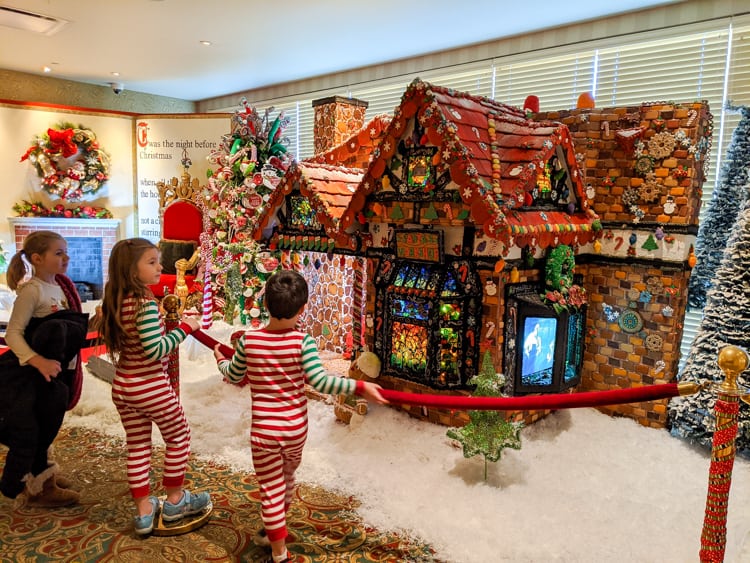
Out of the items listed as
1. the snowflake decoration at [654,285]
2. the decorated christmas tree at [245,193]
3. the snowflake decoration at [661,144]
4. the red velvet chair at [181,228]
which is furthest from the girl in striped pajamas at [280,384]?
the red velvet chair at [181,228]

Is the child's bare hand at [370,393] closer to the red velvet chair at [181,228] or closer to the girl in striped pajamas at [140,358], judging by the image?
the girl in striped pajamas at [140,358]

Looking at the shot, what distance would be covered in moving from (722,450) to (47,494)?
12.3 ft

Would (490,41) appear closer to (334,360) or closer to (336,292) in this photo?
(336,292)

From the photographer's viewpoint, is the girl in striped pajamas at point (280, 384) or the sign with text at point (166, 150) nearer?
the girl in striped pajamas at point (280, 384)

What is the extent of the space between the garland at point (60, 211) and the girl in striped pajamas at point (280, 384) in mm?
8311

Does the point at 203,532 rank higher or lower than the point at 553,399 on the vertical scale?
lower

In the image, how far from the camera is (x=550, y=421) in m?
4.84

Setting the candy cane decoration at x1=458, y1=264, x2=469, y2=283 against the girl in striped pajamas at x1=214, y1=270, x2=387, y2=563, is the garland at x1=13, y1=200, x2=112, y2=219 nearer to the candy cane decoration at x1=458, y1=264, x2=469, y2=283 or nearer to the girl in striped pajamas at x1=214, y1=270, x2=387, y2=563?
the candy cane decoration at x1=458, y1=264, x2=469, y2=283

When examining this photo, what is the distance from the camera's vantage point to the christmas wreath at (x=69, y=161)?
9.24 m

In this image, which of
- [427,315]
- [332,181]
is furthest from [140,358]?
[332,181]

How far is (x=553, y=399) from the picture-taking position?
2.67 metres

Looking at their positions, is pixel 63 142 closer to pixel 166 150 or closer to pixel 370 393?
pixel 166 150

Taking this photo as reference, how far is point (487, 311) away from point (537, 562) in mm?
1825

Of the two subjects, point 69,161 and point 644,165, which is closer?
point 644,165
